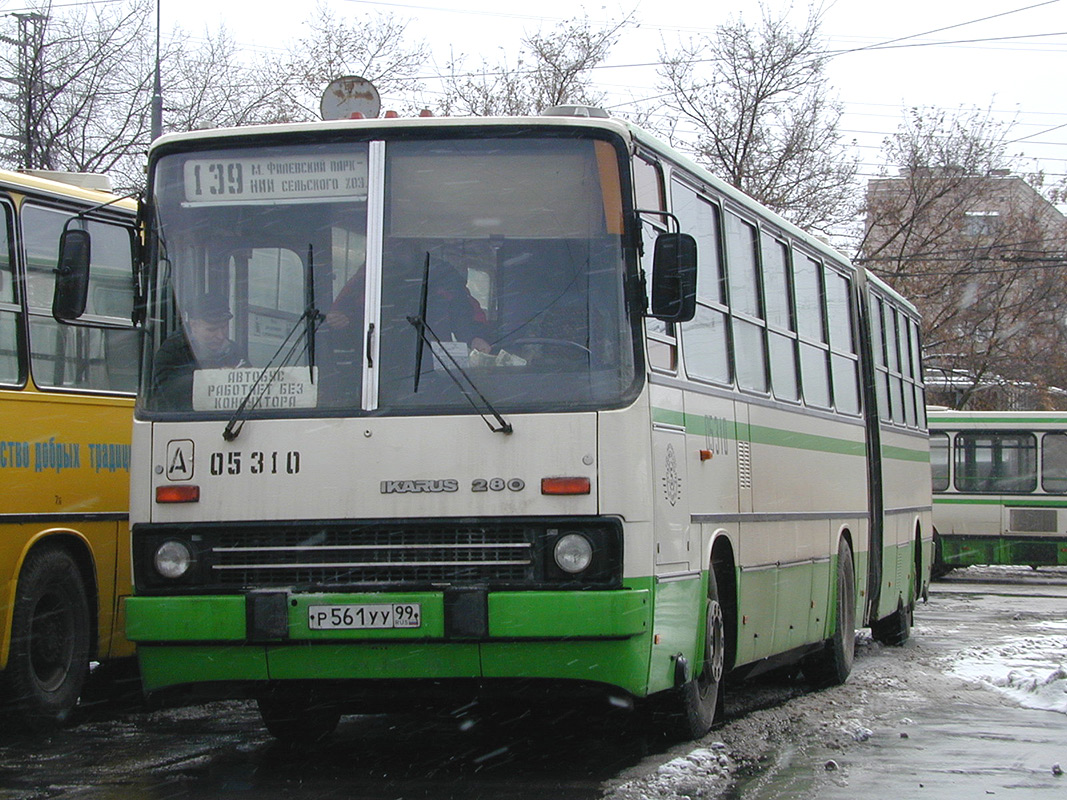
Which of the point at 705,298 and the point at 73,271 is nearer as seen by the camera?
the point at 73,271

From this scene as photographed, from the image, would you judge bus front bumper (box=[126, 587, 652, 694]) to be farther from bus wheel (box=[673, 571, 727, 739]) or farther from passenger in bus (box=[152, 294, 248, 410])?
bus wheel (box=[673, 571, 727, 739])

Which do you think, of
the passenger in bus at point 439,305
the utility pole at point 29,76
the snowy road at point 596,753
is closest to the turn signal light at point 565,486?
the passenger in bus at point 439,305

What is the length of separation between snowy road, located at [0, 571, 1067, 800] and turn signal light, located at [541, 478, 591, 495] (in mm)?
1279

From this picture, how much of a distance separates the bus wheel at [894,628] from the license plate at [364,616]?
9.33 meters

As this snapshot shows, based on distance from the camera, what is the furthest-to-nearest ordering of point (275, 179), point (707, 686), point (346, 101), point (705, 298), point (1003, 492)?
point (1003, 492)
point (705, 298)
point (707, 686)
point (346, 101)
point (275, 179)

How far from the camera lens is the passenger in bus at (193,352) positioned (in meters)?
7.81

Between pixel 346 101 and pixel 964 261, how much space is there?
118 ft

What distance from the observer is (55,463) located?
9.91 meters

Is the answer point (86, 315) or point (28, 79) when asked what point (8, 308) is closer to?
point (86, 315)

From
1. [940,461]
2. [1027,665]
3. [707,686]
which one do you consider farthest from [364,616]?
[940,461]

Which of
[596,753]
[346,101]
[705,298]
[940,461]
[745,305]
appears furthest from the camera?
[940,461]

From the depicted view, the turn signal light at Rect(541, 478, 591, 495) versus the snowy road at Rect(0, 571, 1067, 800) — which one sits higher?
the turn signal light at Rect(541, 478, 591, 495)

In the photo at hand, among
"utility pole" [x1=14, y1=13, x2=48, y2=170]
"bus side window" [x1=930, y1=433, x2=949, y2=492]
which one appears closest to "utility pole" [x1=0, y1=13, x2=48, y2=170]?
"utility pole" [x1=14, y1=13, x2=48, y2=170]

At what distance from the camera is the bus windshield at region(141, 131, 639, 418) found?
757 centimetres
